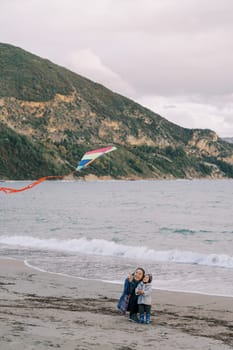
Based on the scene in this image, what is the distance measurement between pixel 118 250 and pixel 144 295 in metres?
16.9

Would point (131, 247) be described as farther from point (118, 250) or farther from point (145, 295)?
point (145, 295)

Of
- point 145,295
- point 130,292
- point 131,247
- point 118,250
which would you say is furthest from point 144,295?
point 131,247

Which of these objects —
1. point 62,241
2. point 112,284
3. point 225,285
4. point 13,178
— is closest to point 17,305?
point 112,284

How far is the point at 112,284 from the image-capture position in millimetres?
16625

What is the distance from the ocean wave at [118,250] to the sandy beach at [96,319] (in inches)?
322

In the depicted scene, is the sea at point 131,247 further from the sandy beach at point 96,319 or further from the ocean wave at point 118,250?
the sandy beach at point 96,319

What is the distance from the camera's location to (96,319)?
1072cm

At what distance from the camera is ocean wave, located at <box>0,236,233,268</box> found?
23.6 metres

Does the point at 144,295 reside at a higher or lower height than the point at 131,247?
lower

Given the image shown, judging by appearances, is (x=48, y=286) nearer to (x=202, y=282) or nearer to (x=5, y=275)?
(x=5, y=275)

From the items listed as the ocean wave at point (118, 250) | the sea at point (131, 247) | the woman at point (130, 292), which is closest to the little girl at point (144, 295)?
the woman at point (130, 292)

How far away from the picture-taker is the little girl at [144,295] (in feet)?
35.8

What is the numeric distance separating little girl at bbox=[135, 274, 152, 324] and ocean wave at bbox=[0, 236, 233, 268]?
38.8 feet

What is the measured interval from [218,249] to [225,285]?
12.2 meters
